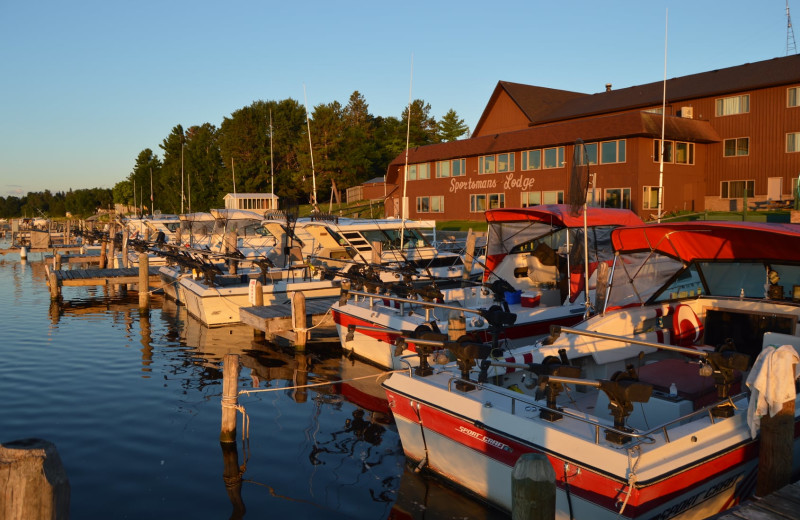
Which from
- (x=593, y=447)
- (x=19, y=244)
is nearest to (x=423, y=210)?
(x=19, y=244)

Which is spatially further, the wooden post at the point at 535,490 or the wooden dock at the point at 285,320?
the wooden dock at the point at 285,320

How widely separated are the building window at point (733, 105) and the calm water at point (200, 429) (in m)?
32.8

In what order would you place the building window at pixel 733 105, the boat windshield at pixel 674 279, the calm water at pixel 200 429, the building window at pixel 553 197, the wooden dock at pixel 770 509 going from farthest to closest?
the building window at pixel 553 197, the building window at pixel 733 105, the boat windshield at pixel 674 279, the calm water at pixel 200 429, the wooden dock at pixel 770 509

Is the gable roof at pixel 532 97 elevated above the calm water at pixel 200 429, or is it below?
above

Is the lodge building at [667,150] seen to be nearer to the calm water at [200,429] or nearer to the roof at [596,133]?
the roof at [596,133]

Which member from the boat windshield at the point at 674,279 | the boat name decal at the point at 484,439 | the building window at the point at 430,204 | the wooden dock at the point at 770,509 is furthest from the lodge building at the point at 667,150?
the wooden dock at the point at 770,509

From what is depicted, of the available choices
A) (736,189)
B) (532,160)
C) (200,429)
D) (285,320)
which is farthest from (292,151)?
(200,429)

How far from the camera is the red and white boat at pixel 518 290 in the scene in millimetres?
13078

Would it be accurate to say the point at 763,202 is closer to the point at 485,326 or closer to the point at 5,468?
the point at 485,326

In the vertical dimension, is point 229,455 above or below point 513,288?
below

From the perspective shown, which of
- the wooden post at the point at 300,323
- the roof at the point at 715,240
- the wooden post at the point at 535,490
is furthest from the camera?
the wooden post at the point at 300,323

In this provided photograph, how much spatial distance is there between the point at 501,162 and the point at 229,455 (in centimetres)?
3536

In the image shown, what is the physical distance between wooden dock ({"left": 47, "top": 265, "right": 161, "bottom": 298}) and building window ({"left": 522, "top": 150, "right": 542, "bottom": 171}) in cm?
2407

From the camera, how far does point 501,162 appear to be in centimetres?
4225
